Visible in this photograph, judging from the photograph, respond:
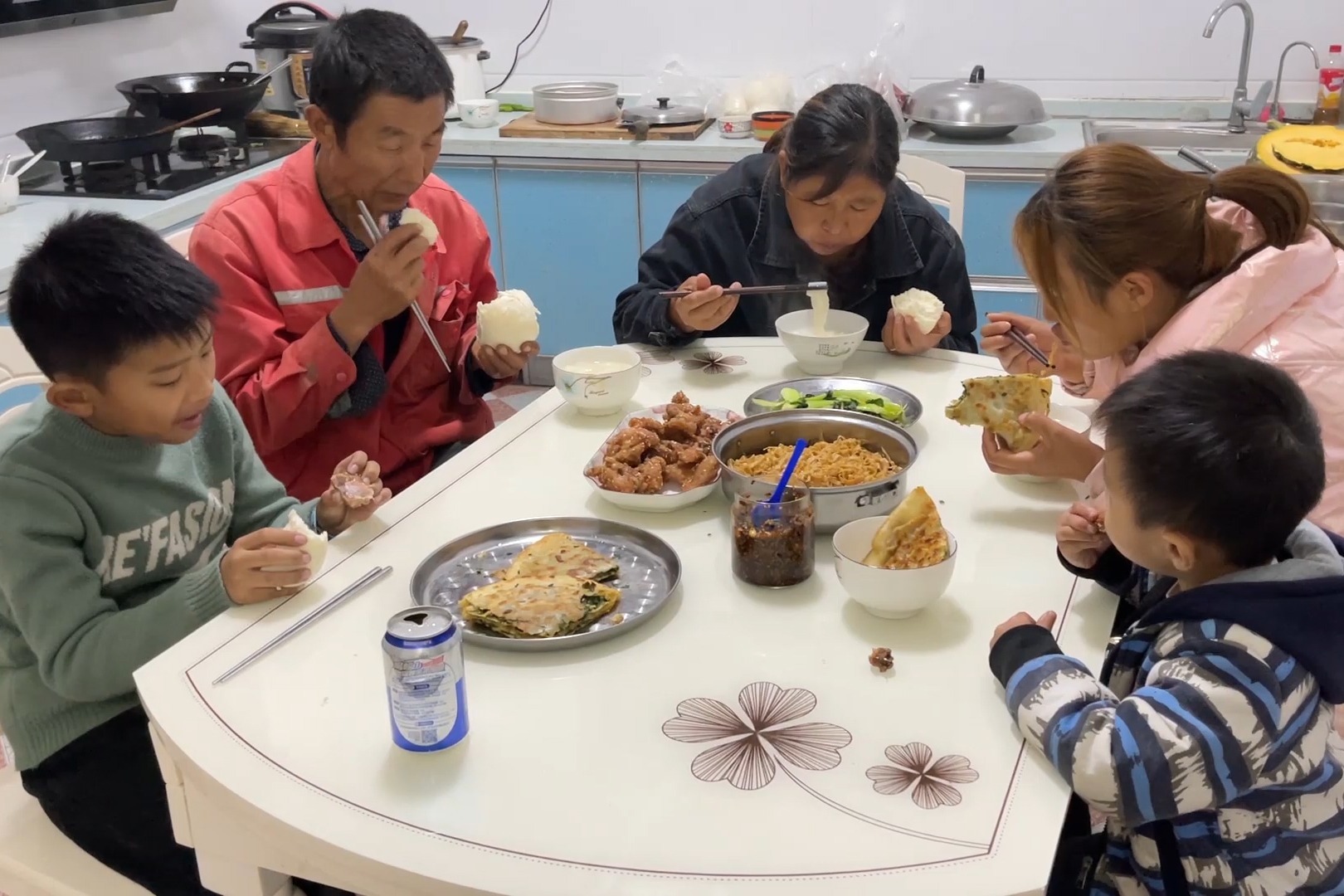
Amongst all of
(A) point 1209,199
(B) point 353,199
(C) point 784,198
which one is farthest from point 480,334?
(A) point 1209,199

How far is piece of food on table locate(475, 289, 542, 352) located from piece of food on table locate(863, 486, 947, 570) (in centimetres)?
80

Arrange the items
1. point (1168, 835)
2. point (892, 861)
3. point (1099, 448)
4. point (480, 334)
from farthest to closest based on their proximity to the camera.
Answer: point (480, 334), point (1099, 448), point (1168, 835), point (892, 861)

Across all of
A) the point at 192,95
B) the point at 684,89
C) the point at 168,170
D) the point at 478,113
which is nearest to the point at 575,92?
the point at 478,113

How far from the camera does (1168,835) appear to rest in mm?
1056

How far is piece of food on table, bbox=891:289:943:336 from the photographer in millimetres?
1885

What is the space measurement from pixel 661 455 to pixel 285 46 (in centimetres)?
272

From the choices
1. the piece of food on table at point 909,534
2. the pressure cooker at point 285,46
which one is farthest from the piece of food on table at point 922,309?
the pressure cooker at point 285,46

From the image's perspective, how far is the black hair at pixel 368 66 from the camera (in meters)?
1.73

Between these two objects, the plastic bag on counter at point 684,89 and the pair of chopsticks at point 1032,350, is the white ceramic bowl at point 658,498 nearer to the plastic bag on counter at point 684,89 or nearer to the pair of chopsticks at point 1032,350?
the pair of chopsticks at point 1032,350

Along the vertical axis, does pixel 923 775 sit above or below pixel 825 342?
below

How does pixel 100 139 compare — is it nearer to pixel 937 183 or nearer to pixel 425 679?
pixel 937 183

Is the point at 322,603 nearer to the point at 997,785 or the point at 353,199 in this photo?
the point at 997,785

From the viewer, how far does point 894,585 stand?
115 cm

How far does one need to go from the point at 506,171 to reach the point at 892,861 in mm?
3016
